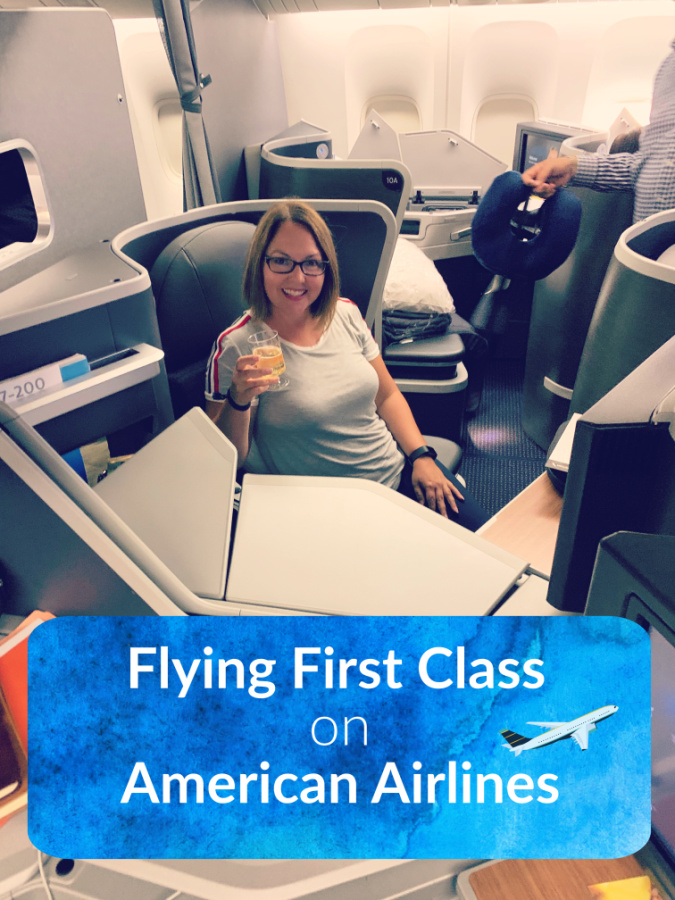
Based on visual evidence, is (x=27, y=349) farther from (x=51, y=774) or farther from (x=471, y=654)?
(x=471, y=654)

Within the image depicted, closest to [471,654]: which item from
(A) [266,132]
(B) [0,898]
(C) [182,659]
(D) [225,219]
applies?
(C) [182,659]

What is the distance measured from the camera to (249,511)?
807 millimetres

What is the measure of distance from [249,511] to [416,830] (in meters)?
0.42

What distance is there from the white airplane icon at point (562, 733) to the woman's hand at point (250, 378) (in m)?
0.85

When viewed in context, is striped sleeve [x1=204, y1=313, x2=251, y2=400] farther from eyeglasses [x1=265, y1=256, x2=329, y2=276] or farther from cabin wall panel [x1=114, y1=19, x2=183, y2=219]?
cabin wall panel [x1=114, y1=19, x2=183, y2=219]

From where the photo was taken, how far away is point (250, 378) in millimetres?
1214

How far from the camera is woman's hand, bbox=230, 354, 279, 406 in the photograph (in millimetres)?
1209

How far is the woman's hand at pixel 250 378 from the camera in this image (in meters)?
1.21

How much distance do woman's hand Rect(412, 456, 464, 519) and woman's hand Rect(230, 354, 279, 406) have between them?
0.48 m

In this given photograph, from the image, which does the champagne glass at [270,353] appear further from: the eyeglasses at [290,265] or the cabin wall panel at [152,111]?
the cabin wall panel at [152,111]

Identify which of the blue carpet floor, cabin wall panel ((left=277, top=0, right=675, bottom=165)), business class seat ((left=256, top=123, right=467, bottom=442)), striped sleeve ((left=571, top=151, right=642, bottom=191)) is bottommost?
the blue carpet floor

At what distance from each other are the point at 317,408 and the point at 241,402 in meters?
0.19

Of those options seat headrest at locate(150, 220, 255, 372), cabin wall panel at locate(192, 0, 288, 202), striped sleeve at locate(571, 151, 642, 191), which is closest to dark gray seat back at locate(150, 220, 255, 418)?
seat headrest at locate(150, 220, 255, 372)

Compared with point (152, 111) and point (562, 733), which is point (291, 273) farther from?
point (152, 111)
